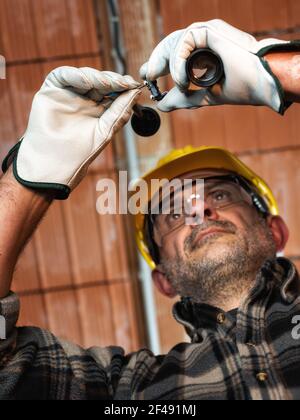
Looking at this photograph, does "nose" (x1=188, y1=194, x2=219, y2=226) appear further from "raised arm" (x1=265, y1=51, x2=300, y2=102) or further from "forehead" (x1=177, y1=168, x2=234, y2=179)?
"raised arm" (x1=265, y1=51, x2=300, y2=102)

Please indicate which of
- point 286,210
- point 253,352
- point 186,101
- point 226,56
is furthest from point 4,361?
point 286,210

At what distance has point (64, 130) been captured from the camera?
1.61 meters

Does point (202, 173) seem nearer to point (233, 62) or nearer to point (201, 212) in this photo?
point (201, 212)

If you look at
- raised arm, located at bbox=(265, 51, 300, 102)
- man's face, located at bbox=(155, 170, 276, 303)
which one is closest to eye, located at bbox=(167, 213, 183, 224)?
man's face, located at bbox=(155, 170, 276, 303)

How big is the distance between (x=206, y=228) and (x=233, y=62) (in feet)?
2.30

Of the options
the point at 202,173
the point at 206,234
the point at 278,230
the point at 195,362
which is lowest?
the point at 195,362

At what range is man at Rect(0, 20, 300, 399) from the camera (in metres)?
1.41

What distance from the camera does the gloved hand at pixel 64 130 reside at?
1.58m

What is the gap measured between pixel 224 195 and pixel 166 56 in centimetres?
73

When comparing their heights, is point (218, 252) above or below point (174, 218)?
below

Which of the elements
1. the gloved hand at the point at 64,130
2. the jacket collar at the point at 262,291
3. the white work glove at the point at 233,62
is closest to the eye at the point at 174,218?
the jacket collar at the point at 262,291

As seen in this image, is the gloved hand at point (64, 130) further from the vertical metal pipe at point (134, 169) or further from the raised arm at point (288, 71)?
the vertical metal pipe at point (134, 169)

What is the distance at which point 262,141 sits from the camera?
2605mm

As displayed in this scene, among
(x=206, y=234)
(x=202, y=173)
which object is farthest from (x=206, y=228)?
(x=202, y=173)
